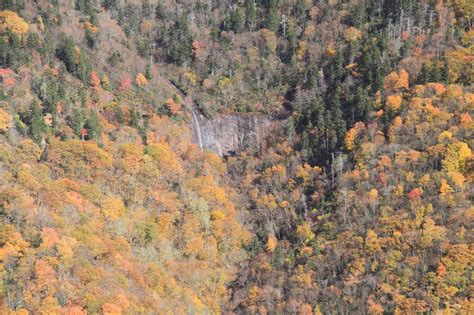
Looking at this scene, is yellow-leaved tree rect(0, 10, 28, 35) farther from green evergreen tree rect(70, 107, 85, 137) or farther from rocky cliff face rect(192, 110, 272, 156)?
rocky cliff face rect(192, 110, 272, 156)

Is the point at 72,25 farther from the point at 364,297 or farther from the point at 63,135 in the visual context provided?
the point at 364,297

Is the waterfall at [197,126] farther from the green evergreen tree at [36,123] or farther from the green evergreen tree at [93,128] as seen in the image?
the green evergreen tree at [36,123]

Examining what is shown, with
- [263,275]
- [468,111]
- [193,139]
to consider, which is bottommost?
[263,275]

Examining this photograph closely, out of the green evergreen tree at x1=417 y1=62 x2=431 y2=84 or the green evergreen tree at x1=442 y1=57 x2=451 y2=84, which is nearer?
the green evergreen tree at x1=442 y1=57 x2=451 y2=84

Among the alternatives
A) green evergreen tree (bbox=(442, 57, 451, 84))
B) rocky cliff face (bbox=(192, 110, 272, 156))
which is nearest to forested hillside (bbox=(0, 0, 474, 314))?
green evergreen tree (bbox=(442, 57, 451, 84))

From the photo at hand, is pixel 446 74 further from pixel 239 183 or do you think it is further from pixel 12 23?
pixel 12 23

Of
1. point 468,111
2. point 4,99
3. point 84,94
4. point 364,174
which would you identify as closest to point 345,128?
point 364,174
